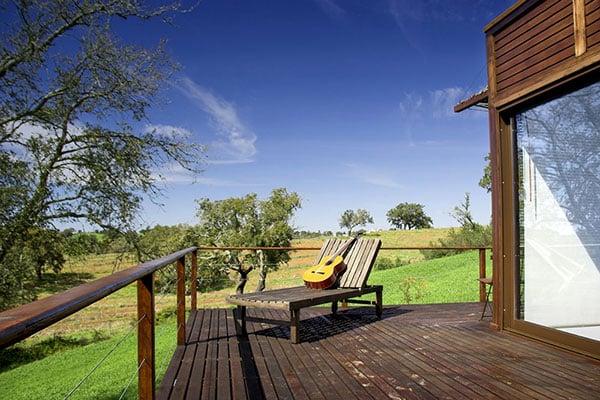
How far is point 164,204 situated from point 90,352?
3597 millimetres

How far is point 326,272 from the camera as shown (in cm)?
488

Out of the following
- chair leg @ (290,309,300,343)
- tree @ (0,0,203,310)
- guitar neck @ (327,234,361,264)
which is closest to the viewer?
chair leg @ (290,309,300,343)

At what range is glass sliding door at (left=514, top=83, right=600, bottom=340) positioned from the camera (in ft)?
11.9

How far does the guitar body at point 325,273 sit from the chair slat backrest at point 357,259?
4.3 inches

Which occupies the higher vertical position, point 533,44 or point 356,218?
point 533,44

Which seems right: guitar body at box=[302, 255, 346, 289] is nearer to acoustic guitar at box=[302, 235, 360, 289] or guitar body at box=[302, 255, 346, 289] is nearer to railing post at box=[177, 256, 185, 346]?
acoustic guitar at box=[302, 235, 360, 289]

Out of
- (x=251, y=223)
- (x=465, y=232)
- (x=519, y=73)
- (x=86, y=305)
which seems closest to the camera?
(x=86, y=305)

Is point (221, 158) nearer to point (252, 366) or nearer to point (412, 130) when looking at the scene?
point (252, 366)

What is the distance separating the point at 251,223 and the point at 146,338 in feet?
54.5

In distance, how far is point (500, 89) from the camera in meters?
4.44

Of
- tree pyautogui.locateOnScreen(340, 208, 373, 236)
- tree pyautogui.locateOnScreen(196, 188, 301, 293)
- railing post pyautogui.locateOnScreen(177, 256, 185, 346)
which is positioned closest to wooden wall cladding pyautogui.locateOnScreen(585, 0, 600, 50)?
railing post pyautogui.locateOnScreen(177, 256, 185, 346)

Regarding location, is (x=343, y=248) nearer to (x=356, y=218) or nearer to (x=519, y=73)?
(x=519, y=73)

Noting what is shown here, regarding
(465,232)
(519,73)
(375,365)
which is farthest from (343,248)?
(465,232)

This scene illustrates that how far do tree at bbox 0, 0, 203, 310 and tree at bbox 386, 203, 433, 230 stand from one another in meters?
46.0
